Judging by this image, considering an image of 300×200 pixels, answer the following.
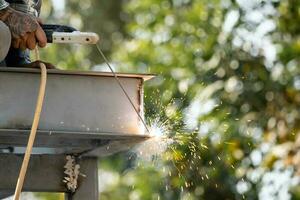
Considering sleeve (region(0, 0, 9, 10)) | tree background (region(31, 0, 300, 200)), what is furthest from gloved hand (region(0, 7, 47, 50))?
tree background (region(31, 0, 300, 200))

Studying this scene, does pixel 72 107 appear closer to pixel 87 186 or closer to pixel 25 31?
pixel 25 31

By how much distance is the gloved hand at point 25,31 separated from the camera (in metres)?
3.47

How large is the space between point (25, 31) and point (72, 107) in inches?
10.0

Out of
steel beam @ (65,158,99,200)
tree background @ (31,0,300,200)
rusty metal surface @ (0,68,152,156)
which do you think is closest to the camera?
rusty metal surface @ (0,68,152,156)

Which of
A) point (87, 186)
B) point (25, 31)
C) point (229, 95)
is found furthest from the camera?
point (229, 95)

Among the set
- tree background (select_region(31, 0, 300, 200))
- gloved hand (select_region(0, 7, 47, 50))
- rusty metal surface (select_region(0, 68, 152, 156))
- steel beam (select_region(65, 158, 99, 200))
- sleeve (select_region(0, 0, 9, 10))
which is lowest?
steel beam (select_region(65, 158, 99, 200))

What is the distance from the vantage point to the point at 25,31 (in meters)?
3.46

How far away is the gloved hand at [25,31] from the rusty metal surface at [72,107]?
0.26 ft

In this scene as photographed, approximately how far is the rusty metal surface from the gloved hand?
0.26 feet

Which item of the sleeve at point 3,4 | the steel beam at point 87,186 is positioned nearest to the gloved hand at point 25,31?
the sleeve at point 3,4

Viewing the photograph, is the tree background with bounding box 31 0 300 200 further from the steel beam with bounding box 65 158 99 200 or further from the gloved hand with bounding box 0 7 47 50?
the gloved hand with bounding box 0 7 47 50

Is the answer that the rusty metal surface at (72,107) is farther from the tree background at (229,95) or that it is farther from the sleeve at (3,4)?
the tree background at (229,95)

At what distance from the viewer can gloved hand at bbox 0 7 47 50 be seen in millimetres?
3467

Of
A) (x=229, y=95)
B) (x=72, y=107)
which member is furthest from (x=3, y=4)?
(x=229, y=95)
